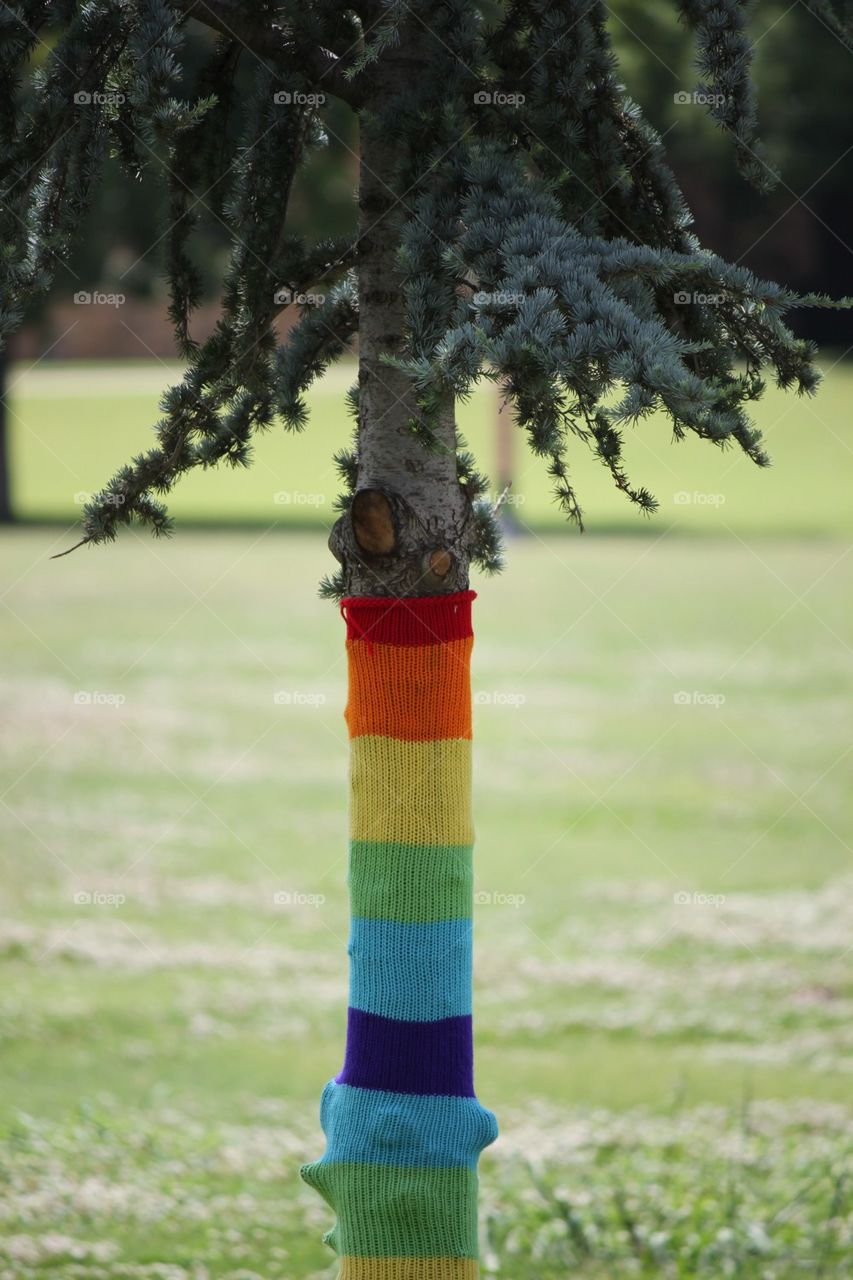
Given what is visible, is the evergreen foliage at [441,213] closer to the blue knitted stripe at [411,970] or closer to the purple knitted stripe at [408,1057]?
the blue knitted stripe at [411,970]

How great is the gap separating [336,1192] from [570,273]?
2.12 m

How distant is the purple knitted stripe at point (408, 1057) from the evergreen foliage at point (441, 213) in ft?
3.84

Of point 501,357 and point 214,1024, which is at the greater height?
point 501,357

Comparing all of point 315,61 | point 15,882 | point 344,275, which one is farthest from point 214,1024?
point 315,61

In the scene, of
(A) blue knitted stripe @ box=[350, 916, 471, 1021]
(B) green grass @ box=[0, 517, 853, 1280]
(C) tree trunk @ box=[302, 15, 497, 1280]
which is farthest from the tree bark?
(B) green grass @ box=[0, 517, 853, 1280]

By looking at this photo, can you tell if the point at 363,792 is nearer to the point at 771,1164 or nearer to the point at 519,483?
the point at 771,1164

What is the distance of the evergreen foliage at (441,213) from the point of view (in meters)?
2.67

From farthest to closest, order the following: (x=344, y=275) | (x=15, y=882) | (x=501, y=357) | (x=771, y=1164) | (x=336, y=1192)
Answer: (x=15, y=882)
(x=771, y=1164)
(x=344, y=275)
(x=336, y=1192)
(x=501, y=357)

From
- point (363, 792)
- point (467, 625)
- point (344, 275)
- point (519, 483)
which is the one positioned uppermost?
point (519, 483)

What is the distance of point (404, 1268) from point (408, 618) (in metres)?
1.49

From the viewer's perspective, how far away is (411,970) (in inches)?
123

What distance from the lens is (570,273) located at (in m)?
2.68

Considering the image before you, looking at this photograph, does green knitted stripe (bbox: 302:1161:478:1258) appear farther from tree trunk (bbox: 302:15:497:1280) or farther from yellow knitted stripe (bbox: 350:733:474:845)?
yellow knitted stripe (bbox: 350:733:474:845)

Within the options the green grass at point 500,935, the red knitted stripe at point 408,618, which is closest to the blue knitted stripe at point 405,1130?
the red knitted stripe at point 408,618
